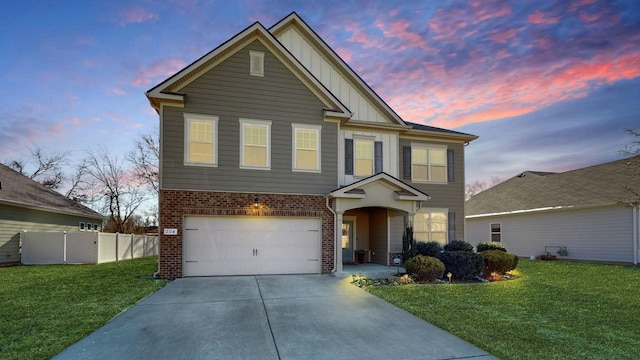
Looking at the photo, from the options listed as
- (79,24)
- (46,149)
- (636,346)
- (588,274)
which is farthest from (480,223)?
(46,149)

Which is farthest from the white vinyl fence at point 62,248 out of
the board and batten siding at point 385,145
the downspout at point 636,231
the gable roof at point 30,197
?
the downspout at point 636,231

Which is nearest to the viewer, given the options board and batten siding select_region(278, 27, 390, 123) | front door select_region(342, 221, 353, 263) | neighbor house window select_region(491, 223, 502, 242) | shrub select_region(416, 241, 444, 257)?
shrub select_region(416, 241, 444, 257)

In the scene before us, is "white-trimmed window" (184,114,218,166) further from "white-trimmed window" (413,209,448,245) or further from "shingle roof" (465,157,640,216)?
"shingle roof" (465,157,640,216)

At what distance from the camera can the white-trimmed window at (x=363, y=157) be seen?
575 inches

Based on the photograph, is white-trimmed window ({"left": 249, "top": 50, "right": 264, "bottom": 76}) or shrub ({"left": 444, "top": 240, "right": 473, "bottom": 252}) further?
shrub ({"left": 444, "top": 240, "right": 473, "bottom": 252})

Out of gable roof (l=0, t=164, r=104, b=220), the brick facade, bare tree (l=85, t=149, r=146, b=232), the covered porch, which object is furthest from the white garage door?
bare tree (l=85, t=149, r=146, b=232)

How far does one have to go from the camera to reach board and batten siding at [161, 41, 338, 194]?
39.5 feet

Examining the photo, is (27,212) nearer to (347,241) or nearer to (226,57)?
(226,57)

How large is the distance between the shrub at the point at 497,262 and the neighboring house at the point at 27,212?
66.8 ft

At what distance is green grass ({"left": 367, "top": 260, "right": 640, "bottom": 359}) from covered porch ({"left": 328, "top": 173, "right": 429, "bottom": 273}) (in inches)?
141

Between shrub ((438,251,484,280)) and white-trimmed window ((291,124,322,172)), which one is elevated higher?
white-trimmed window ((291,124,322,172))

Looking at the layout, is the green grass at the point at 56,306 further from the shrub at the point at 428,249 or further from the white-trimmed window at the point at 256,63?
the shrub at the point at 428,249

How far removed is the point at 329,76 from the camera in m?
15.3

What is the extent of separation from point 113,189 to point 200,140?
88.9 ft
